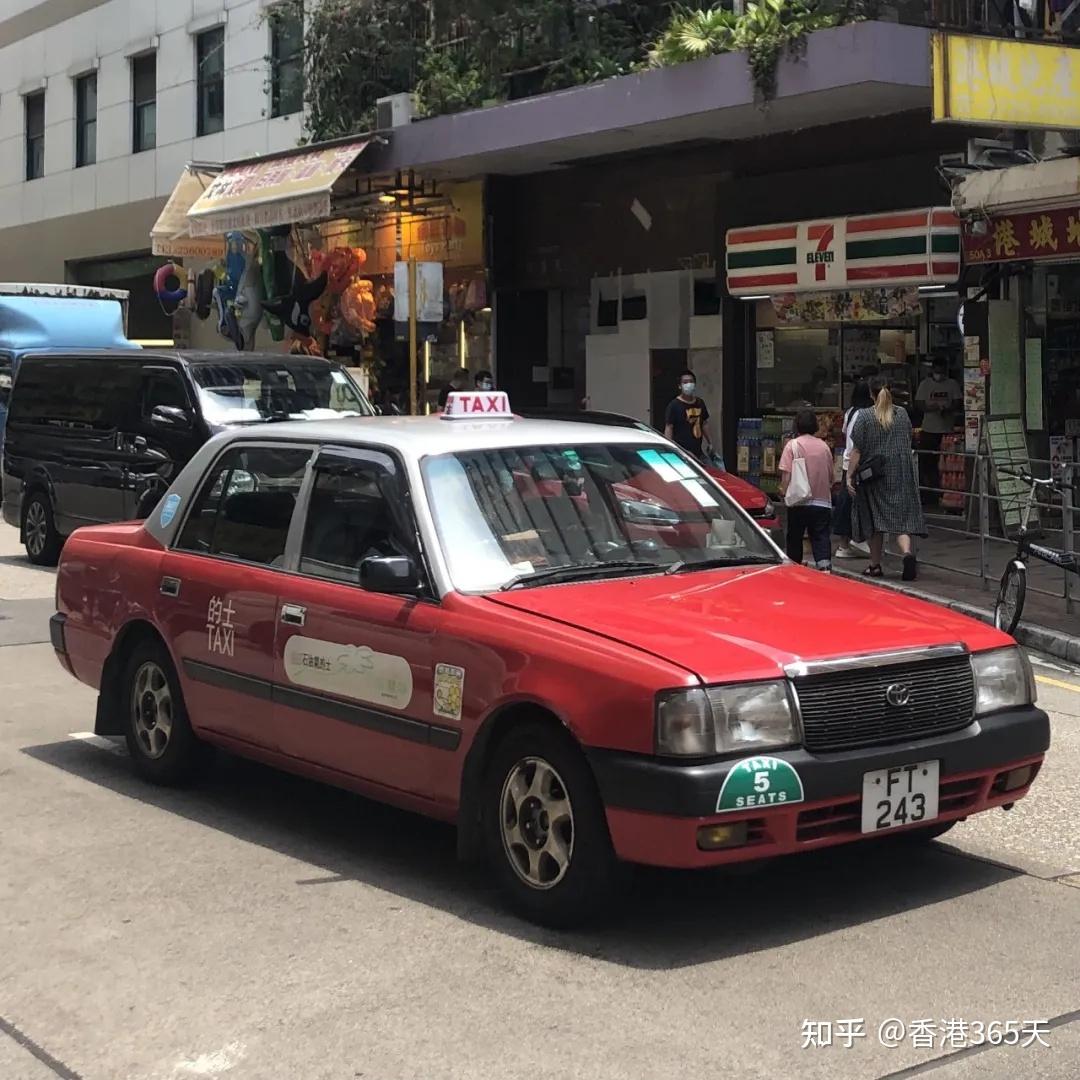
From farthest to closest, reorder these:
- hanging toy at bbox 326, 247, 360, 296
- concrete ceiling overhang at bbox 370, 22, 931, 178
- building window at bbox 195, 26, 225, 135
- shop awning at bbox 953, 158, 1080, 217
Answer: building window at bbox 195, 26, 225, 135, hanging toy at bbox 326, 247, 360, 296, concrete ceiling overhang at bbox 370, 22, 931, 178, shop awning at bbox 953, 158, 1080, 217

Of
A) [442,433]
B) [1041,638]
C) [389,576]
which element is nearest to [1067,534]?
[1041,638]

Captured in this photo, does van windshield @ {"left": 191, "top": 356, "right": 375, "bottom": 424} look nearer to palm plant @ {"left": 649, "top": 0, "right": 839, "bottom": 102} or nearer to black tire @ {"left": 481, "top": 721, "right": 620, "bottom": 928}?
palm plant @ {"left": 649, "top": 0, "right": 839, "bottom": 102}

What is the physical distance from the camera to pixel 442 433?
612 cm

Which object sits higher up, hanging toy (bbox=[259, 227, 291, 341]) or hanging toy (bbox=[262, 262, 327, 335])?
hanging toy (bbox=[259, 227, 291, 341])

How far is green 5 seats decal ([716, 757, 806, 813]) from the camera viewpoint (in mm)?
4664

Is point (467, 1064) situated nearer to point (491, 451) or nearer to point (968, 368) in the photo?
point (491, 451)

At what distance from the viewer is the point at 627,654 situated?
15.9 ft

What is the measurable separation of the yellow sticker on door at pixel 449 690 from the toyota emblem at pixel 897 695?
1.36 metres

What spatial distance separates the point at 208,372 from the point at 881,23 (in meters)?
6.82

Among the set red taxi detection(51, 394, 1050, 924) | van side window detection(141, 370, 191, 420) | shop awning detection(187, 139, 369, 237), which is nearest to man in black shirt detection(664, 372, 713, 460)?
van side window detection(141, 370, 191, 420)

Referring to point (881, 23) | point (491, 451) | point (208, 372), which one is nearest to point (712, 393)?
point (881, 23)

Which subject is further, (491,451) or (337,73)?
(337,73)

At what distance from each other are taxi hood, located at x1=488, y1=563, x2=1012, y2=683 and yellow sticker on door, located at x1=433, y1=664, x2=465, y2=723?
284 mm

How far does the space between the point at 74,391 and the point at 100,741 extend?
806cm
